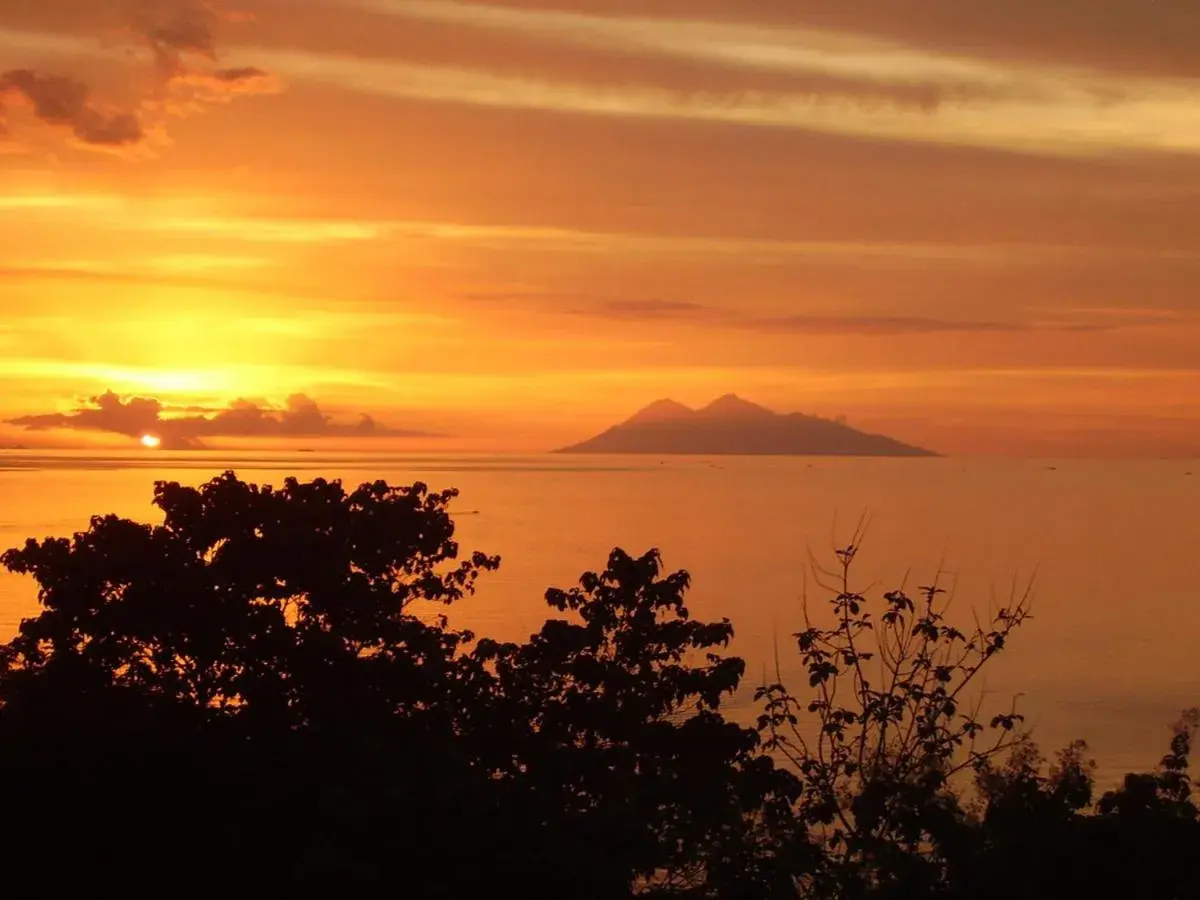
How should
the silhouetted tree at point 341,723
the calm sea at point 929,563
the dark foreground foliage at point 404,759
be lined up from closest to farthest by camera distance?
the silhouetted tree at point 341,723, the dark foreground foliage at point 404,759, the calm sea at point 929,563

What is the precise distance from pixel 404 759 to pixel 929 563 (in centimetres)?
6667

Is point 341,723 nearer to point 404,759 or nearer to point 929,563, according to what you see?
point 404,759

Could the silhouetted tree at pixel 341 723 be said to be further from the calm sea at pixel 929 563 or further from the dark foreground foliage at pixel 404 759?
the calm sea at pixel 929 563

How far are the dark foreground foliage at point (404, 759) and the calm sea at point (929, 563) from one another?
1333 centimetres

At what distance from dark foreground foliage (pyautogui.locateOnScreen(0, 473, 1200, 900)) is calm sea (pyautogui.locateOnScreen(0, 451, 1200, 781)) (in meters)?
13.3

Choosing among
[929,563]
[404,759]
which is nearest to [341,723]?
[404,759]

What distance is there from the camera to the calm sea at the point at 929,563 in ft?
132

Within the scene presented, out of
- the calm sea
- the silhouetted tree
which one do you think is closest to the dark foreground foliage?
the silhouetted tree

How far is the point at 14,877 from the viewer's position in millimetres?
12531

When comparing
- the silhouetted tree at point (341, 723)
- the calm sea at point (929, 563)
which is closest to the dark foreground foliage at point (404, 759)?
the silhouetted tree at point (341, 723)

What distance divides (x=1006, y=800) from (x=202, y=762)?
8.00 metres

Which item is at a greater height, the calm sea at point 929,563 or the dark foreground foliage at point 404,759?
the dark foreground foliage at point 404,759

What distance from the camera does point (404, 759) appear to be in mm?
12594

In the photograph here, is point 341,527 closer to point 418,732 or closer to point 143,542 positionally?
point 143,542
